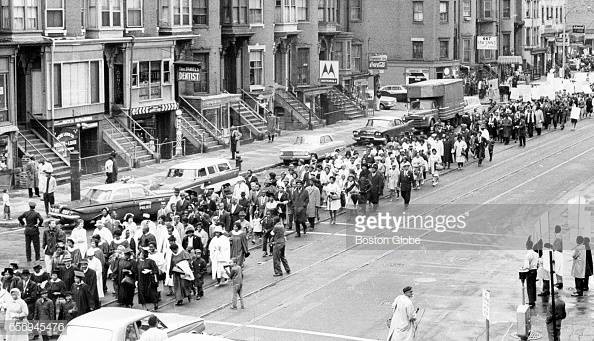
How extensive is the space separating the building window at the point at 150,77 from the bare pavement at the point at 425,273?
643 inches

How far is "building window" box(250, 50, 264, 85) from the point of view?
71.8m

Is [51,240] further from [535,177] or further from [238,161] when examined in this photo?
[535,177]

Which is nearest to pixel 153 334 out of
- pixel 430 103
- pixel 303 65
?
pixel 430 103

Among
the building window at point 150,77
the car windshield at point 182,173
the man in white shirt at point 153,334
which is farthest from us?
the building window at point 150,77

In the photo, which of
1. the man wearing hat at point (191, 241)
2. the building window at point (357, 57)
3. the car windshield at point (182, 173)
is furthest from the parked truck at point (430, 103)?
the man wearing hat at point (191, 241)

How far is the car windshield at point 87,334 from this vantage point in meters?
22.9

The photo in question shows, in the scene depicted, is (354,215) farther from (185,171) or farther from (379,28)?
(379,28)

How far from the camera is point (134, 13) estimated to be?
59219 mm

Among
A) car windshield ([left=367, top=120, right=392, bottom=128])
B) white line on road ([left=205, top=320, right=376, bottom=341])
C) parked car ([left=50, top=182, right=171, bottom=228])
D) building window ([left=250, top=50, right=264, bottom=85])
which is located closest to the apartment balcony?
building window ([left=250, top=50, right=264, bottom=85])

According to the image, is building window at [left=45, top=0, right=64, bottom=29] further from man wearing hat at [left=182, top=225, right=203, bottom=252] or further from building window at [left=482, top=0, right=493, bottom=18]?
building window at [left=482, top=0, right=493, bottom=18]

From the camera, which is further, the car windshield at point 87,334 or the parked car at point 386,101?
the parked car at point 386,101

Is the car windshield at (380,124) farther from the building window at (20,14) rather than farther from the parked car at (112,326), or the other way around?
the parked car at (112,326)

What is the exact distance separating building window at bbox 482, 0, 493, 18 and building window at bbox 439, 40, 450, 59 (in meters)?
13.3

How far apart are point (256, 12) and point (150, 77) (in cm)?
1229
